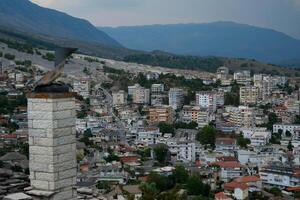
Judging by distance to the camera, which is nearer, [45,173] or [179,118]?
[45,173]

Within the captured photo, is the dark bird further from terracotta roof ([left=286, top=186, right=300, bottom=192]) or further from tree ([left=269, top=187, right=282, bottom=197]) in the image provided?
terracotta roof ([left=286, top=186, right=300, bottom=192])

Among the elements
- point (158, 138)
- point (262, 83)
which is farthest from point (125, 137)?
point (262, 83)

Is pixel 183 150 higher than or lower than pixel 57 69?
lower

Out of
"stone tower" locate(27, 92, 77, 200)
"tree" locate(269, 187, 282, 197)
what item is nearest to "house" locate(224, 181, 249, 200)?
"tree" locate(269, 187, 282, 197)

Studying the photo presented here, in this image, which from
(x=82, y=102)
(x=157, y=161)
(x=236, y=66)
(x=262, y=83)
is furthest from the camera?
(x=236, y=66)

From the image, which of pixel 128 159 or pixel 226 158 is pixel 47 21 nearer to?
pixel 226 158

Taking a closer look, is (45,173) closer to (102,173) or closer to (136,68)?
(102,173)

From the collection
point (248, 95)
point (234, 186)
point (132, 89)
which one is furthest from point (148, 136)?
point (248, 95)
